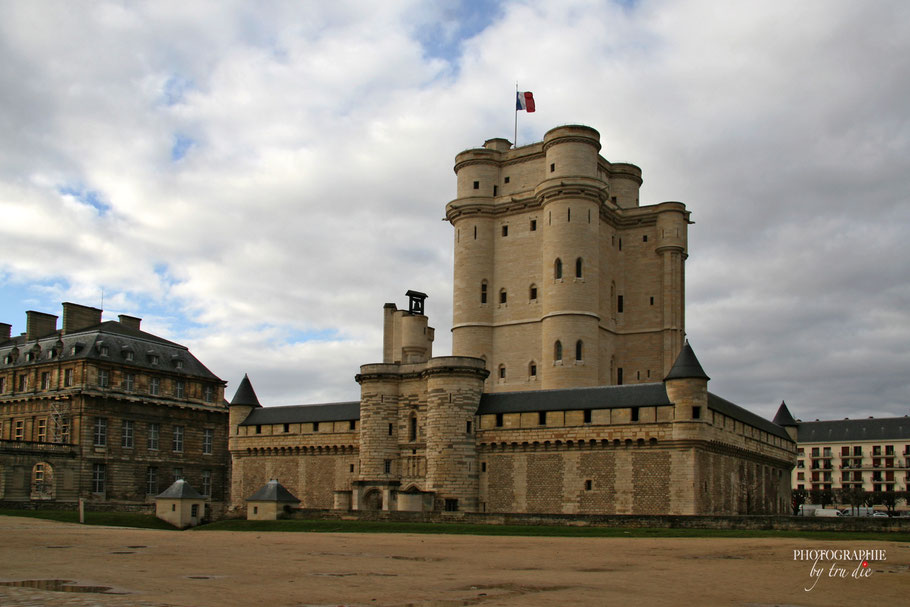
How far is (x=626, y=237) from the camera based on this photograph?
62.3 m

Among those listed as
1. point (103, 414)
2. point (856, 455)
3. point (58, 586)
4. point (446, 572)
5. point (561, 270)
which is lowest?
point (856, 455)

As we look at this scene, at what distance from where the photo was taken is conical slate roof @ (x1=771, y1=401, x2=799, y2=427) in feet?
194

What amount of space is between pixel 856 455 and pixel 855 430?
295cm

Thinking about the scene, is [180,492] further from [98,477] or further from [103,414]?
[103,414]

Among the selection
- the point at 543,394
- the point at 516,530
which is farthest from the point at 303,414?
the point at 516,530

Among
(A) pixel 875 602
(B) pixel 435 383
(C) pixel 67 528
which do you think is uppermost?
(B) pixel 435 383

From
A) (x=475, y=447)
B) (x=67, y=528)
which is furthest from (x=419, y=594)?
(x=475, y=447)

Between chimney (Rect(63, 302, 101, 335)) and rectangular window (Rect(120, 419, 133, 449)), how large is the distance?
7519 mm

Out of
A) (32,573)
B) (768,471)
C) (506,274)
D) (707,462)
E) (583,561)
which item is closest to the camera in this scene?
(32,573)

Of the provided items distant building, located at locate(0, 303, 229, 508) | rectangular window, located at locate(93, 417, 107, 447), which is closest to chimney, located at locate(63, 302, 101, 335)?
distant building, located at locate(0, 303, 229, 508)

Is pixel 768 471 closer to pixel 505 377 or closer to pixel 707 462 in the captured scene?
pixel 707 462

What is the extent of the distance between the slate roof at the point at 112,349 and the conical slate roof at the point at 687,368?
35819mm

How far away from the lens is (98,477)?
186ft

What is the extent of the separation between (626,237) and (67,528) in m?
39.8
